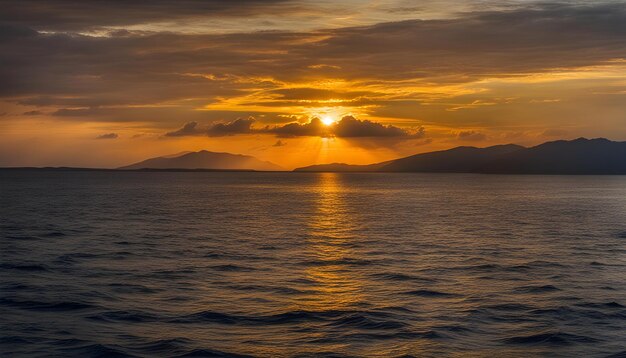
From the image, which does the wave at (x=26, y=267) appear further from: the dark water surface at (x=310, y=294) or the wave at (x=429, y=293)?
the wave at (x=429, y=293)

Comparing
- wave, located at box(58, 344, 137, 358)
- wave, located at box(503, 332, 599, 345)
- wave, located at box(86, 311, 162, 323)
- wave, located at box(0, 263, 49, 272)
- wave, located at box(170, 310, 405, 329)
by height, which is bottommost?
wave, located at box(503, 332, 599, 345)

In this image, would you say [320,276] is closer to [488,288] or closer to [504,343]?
[488,288]

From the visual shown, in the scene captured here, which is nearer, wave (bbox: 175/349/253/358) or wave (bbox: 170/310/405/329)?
wave (bbox: 175/349/253/358)

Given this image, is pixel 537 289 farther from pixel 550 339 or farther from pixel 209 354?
pixel 209 354

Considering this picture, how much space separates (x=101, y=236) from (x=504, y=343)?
51.3 meters

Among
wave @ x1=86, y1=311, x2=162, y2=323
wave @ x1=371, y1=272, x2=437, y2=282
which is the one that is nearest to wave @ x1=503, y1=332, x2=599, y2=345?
wave @ x1=371, y1=272, x2=437, y2=282

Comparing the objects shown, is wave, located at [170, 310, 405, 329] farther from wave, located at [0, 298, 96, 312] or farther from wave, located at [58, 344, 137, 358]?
wave, located at [0, 298, 96, 312]

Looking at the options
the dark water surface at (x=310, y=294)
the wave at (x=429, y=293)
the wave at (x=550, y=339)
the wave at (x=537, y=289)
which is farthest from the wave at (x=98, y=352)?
the wave at (x=537, y=289)

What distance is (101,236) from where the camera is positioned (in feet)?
238

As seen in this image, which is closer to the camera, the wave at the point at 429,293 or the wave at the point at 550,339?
the wave at the point at 550,339

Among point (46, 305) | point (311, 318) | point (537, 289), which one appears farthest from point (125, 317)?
point (537, 289)

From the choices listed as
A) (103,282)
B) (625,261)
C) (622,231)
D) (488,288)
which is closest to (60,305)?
(103,282)

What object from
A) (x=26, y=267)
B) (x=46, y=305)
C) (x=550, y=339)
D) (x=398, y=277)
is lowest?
(x=550, y=339)

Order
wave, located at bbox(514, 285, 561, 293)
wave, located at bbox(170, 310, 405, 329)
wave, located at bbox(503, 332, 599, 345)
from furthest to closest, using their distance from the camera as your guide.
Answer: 1. wave, located at bbox(514, 285, 561, 293)
2. wave, located at bbox(170, 310, 405, 329)
3. wave, located at bbox(503, 332, 599, 345)
